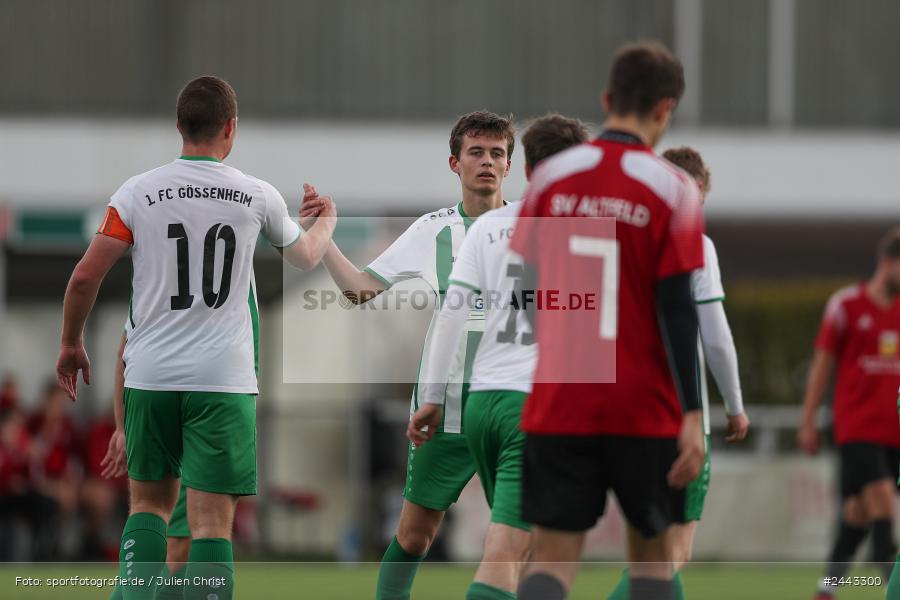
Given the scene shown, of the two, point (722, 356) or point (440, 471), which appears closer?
point (722, 356)

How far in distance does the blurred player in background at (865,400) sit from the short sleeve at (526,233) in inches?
216

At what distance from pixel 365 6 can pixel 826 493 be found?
9.10 meters

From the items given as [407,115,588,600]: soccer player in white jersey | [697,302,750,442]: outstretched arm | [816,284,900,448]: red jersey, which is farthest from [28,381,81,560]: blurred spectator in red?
[697,302,750,442]: outstretched arm

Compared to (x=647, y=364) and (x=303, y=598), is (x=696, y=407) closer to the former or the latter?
(x=647, y=364)

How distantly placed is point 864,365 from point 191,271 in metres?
5.67

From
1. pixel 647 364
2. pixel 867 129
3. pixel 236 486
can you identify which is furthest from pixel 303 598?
pixel 867 129

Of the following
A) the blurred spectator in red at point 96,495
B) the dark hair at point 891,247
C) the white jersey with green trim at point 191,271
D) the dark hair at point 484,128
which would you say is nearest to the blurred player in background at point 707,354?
the dark hair at point 484,128

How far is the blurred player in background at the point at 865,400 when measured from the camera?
978 cm

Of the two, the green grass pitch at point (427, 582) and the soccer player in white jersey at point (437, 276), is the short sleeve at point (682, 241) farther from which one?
the green grass pitch at point (427, 582)

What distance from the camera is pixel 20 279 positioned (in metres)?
19.3

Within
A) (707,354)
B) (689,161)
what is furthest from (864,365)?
(707,354)

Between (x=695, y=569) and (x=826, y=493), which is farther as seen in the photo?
(x=826, y=493)

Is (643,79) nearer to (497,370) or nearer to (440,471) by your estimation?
(497,370)

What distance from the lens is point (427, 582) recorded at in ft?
39.7
